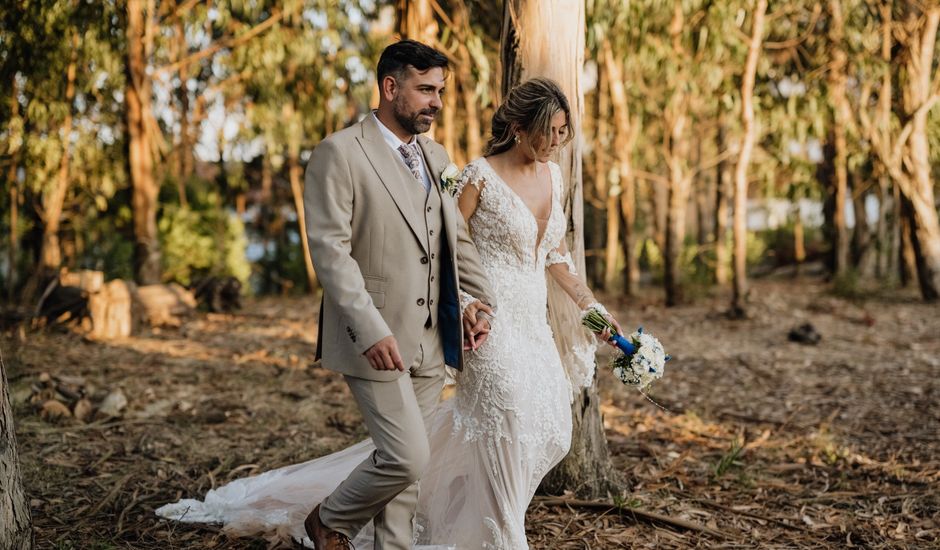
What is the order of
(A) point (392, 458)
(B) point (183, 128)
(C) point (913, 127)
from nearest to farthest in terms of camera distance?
(A) point (392, 458) < (C) point (913, 127) < (B) point (183, 128)

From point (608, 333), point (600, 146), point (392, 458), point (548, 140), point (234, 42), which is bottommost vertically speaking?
point (392, 458)

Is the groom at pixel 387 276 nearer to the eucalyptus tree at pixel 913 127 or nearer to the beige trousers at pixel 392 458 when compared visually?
the beige trousers at pixel 392 458

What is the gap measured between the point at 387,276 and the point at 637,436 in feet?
9.88

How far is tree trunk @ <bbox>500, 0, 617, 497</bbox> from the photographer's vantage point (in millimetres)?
3652

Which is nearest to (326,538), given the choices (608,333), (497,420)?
(497,420)

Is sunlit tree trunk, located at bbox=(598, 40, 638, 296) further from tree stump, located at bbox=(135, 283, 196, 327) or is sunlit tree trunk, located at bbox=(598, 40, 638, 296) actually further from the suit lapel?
the suit lapel

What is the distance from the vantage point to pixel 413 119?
2783 mm

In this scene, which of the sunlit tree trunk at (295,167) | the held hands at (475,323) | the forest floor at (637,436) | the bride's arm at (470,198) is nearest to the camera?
the held hands at (475,323)

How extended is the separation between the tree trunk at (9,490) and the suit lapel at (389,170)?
1.42 meters

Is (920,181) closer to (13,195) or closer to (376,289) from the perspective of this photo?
(376,289)

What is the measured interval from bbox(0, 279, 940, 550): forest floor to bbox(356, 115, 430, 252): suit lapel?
158cm

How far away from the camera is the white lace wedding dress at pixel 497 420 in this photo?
3.05 metres

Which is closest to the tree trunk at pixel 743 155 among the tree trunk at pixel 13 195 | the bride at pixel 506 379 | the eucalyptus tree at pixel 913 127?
the eucalyptus tree at pixel 913 127

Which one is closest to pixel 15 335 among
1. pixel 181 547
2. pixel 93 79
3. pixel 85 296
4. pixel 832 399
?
pixel 85 296
